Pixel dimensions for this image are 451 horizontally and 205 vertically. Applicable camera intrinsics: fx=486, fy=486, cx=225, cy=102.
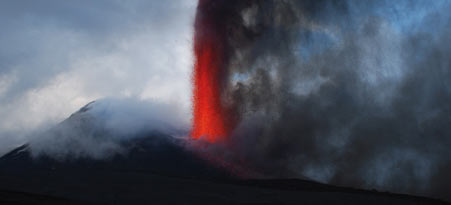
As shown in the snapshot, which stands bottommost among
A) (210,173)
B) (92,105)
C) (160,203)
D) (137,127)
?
(160,203)

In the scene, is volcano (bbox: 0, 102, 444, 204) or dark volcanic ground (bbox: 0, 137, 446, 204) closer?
dark volcanic ground (bbox: 0, 137, 446, 204)

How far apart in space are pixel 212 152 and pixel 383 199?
25.1m

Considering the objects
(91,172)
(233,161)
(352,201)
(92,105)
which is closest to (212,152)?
(233,161)

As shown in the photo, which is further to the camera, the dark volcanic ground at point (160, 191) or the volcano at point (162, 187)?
the volcano at point (162, 187)

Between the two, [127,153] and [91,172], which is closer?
[91,172]

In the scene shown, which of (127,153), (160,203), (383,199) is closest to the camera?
(160,203)

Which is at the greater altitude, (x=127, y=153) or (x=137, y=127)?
(x=137, y=127)

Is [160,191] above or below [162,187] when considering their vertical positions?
below

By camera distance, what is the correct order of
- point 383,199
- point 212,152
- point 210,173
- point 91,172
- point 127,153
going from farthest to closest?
point 127,153, point 212,152, point 210,173, point 91,172, point 383,199

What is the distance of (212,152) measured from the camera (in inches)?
2435

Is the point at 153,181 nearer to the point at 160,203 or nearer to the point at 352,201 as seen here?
the point at 160,203

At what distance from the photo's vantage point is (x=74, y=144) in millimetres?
75375

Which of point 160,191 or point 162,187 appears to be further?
point 162,187

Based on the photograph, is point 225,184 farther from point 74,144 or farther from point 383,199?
point 74,144
